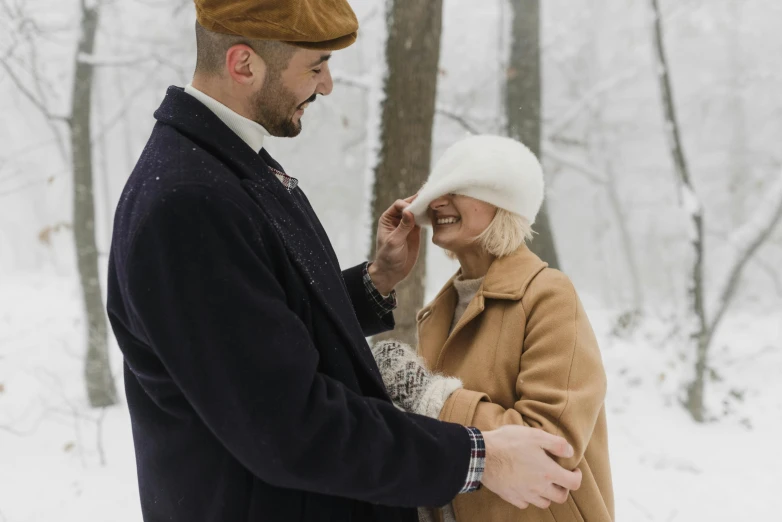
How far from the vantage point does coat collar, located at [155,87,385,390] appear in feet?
3.93

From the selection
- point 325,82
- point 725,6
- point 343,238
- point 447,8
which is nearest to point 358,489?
point 325,82

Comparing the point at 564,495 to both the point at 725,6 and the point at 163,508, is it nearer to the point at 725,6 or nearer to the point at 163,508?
the point at 163,508

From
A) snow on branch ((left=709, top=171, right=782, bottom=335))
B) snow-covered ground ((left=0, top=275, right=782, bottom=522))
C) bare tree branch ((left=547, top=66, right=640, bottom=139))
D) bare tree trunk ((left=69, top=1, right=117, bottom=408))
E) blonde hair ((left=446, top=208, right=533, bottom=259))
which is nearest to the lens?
blonde hair ((left=446, top=208, right=533, bottom=259))

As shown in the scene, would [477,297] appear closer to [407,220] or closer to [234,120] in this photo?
[407,220]

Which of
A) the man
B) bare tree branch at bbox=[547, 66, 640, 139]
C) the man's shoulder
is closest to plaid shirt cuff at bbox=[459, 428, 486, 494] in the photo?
the man

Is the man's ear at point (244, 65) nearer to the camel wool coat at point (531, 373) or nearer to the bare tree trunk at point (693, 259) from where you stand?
the camel wool coat at point (531, 373)

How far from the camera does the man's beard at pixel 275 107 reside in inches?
50.1

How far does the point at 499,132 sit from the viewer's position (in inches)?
238

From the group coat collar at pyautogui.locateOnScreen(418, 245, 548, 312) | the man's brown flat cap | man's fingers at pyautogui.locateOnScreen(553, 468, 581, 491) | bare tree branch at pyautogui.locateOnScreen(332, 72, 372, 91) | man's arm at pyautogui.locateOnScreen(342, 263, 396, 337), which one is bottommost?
man's fingers at pyautogui.locateOnScreen(553, 468, 581, 491)

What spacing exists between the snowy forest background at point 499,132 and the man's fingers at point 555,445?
1.85 m

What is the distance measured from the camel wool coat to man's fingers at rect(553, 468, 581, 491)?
6 centimetres

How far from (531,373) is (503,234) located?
45cm

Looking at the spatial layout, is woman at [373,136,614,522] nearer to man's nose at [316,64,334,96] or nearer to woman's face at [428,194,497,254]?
woman's face at [428,194,497,254]

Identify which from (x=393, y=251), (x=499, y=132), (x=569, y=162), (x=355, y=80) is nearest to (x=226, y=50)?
(x=393, y=251)
